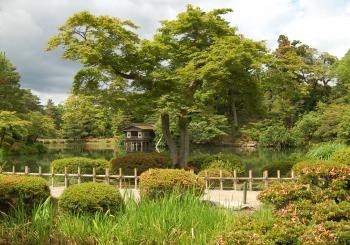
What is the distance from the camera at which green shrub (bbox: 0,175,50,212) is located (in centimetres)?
870

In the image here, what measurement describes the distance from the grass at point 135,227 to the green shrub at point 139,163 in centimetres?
1174

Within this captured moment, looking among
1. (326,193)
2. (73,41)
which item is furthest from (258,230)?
(73,41)

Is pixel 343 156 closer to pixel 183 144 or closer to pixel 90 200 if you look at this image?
pixel 183 144

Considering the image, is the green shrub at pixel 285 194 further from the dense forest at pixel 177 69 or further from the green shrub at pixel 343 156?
the dense forest at pixel 177 69

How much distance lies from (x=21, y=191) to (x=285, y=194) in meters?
5.70

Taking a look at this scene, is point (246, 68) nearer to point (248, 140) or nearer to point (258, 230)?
point (258, 230)

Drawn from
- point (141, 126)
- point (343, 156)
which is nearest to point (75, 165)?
point (343, 156)

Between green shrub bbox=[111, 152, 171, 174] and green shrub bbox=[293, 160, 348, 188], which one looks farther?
green shrub bbox=[111, 152, 171, 174]

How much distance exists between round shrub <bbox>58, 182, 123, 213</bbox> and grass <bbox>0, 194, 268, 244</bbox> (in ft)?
4.08

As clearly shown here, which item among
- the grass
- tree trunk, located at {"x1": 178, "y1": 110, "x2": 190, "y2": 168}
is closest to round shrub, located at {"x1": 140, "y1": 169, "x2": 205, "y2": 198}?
the grass

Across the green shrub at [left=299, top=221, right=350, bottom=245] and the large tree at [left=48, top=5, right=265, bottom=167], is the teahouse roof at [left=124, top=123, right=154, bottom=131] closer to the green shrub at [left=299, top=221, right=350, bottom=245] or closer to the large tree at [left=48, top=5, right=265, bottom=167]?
the large tree at [left=48, top=5, right=265, bottom=167]

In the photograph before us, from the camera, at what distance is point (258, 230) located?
189 inches

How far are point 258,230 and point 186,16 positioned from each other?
17.0 m

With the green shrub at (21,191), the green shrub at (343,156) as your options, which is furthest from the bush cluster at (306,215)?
the green shrub at (343,156)
